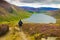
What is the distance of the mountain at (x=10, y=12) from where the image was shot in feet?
7.12

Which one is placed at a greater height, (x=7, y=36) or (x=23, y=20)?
(x=23, y=20)

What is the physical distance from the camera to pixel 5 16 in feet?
7.11

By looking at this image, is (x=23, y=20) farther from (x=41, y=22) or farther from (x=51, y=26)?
(x=51, y=26)

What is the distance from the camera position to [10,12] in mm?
2197

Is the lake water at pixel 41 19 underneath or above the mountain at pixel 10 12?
underneath

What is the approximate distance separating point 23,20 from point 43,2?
404 millimetres

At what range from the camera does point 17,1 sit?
2.23m

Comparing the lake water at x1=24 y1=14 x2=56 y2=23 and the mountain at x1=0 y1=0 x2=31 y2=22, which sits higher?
the mountain at x1=0 y1=0 x2=31 y2=22

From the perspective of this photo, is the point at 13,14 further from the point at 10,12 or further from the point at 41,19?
the point at 41,19

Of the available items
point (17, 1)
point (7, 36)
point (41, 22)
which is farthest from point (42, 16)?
point (7, 36)

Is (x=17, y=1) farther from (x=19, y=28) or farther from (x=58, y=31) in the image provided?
(x=58, y=31)

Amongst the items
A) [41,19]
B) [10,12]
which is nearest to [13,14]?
[10,12]

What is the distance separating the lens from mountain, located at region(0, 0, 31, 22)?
217 cm

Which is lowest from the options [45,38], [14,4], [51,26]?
[45,38]
